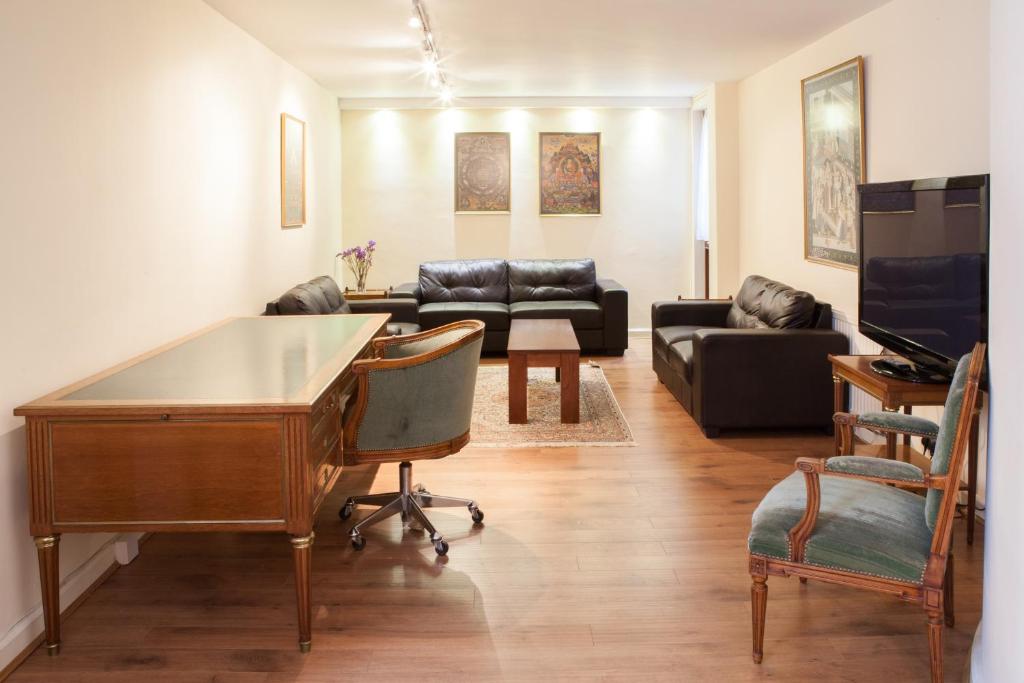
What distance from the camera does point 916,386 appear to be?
385 centimetres

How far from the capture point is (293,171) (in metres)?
7.15

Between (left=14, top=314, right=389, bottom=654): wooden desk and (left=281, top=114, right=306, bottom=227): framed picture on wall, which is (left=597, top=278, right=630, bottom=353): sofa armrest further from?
(left=14, top=314, right=389, bottom=654): wooden desk

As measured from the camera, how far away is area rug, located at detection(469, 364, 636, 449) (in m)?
5.58

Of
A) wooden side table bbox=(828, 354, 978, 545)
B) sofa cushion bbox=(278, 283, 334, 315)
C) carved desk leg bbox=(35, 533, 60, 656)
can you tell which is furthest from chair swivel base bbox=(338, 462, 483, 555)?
sofa cushion bbox=(278, 283, 334, 315)

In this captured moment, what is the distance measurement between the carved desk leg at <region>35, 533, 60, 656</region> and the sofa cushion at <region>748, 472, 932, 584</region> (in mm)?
2165

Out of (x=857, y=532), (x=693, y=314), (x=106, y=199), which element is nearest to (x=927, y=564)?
(x=857, y=532)

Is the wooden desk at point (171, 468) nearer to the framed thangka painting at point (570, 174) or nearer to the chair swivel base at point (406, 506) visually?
the chair swivel base at point (406, 506)

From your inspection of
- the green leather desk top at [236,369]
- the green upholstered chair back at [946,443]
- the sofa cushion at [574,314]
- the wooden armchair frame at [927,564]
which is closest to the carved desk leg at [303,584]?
the green leather desk top at [236,369]

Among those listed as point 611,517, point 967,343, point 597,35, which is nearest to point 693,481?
point 611,517

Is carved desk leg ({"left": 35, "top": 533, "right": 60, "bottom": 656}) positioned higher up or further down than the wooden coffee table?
further down

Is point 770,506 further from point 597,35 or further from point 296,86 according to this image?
point 296,86

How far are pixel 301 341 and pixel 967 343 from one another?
2772 mm

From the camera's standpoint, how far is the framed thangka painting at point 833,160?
218 inches

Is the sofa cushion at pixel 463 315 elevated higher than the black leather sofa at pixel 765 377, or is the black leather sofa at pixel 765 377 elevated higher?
the sofa cushion at pixel 463 315
